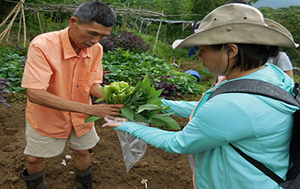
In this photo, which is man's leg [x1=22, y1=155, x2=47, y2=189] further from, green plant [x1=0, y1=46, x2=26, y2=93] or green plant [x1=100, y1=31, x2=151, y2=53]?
green plant [x1=100, y1=31, x2=151, y2=53]

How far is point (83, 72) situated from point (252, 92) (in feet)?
4.73

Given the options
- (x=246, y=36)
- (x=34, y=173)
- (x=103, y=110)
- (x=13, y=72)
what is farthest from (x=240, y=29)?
(x=13, y=72)

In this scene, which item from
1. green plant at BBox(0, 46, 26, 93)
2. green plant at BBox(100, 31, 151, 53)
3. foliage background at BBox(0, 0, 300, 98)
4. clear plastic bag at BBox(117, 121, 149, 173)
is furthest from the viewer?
green plant at BBox(100, 31, 151, 53)

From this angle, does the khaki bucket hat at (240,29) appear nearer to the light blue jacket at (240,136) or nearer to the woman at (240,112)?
the woman at (240,112)

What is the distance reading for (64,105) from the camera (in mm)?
1623

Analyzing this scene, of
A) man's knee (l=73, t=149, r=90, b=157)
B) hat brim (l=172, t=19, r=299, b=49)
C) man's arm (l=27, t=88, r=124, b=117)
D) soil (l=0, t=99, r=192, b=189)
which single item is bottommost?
soil (l=0, t=99, r=192, b=189)

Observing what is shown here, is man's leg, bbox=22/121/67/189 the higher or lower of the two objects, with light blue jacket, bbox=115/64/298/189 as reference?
lower

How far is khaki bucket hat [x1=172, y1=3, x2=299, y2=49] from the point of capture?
106 cm

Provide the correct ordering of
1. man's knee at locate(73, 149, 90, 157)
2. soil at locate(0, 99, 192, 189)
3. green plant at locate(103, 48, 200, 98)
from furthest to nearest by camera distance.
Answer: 1. green plant at locate(103, 48, 200, 98)
2. soil at locate(0, 99, 192, 189)
3. man's knee at locate(73, 149, 90, 157)

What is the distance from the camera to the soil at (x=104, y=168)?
2531mm

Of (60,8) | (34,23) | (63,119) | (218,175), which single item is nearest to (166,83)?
(63,119)

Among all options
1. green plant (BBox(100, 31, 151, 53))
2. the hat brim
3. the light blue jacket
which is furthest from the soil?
green plant (BBox(100, 31, 151, 53))

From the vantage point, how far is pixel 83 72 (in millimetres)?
1928

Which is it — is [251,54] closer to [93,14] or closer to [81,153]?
[93,14]
